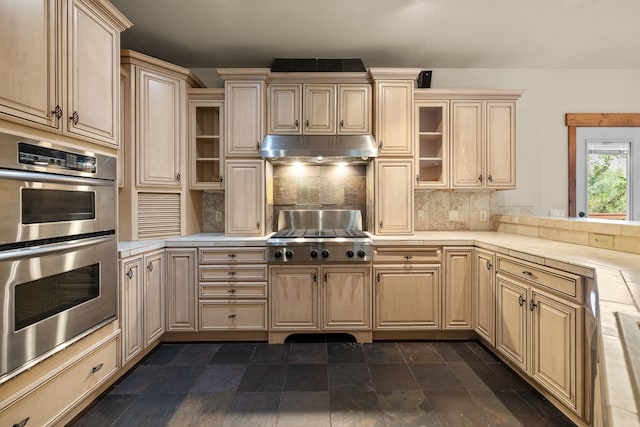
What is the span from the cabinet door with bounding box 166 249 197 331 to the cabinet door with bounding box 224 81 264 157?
3.29 feet

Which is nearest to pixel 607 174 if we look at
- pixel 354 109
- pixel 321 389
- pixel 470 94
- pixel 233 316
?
pixel 470 94

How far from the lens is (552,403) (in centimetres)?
178

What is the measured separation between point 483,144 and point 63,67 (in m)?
3.24

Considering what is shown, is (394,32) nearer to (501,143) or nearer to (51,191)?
(501,143)

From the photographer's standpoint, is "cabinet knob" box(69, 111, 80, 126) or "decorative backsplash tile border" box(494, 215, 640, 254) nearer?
"cabinet knob" box(69, 111, 80, 126)

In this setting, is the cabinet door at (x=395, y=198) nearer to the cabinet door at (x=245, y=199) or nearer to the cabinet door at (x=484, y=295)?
the cabinet door at (x=484, y=295)

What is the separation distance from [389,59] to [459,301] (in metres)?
2.46

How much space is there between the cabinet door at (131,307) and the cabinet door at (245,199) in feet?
2.70

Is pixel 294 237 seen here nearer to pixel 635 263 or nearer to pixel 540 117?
pixel 635 263

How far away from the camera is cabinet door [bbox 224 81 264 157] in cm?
274

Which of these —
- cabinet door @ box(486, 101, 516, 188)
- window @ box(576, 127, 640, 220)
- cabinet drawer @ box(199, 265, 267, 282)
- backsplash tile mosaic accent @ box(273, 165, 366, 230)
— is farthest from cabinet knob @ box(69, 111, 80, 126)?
window @ box(576, 127, 640, 220)

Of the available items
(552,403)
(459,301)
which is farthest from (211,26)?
(552,403)

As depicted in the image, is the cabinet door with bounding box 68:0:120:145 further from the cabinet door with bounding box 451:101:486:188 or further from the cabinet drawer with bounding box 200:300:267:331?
the cabinet door with bounding box 451:101:486:188

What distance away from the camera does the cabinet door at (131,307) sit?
201 cm
